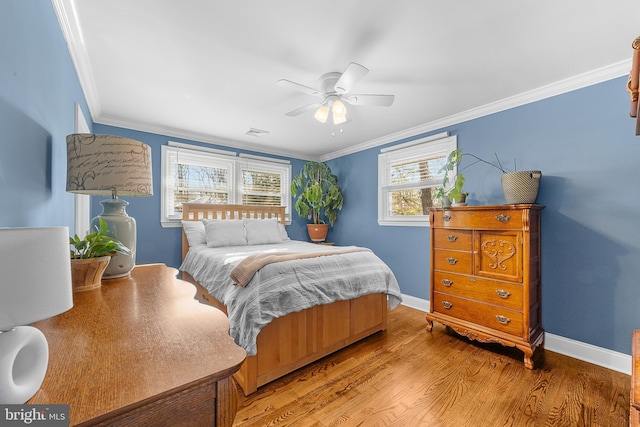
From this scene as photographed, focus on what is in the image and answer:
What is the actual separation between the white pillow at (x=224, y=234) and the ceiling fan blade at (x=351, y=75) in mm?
2105

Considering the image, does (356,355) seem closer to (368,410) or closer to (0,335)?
(368,410)

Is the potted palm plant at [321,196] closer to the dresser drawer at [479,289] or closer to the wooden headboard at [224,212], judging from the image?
the wooden headboard at [224,212]

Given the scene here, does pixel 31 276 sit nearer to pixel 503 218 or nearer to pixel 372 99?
pixel 372 99

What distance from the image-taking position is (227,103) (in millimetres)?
2756

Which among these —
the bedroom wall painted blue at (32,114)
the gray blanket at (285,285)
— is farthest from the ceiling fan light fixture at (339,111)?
the bedroom wall painted blue at (32,114)

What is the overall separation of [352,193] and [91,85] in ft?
11.0

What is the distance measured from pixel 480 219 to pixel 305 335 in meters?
1.81

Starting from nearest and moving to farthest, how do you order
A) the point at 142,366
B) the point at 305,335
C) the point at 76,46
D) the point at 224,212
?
1. the point at 142,366
2. the point at 76,46
3. the point at 305,335
4. the point at 224,212

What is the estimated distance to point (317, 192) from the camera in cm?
430

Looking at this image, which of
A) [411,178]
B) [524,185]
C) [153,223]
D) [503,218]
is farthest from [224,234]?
[524,185]

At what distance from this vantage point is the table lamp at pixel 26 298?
0.41 metres

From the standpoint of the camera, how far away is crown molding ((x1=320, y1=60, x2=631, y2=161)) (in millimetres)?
2123

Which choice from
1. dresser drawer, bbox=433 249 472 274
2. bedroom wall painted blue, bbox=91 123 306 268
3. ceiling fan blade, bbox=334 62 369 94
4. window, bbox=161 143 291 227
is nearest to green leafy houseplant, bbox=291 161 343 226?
window, bbox=161 143 291 227

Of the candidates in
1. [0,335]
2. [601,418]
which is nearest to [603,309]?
[601,418]
